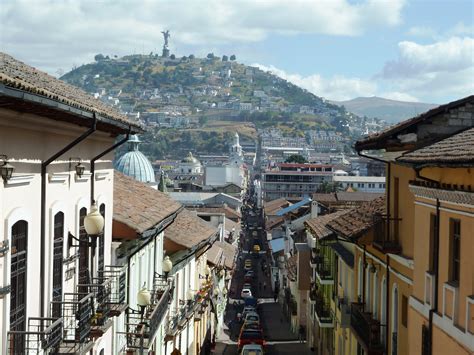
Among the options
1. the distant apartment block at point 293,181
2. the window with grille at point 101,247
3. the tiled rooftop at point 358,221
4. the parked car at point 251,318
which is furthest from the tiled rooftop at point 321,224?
the distant apartment block at point 293,181

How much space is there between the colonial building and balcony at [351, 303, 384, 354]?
7558 mm

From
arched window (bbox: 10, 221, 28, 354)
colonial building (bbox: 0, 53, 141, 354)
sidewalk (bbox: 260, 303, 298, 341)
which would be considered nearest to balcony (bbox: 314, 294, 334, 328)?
sidewalk (bbox: 260, 303, 298, 341)

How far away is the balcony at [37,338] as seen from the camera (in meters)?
10.2

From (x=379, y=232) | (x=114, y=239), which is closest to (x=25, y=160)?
(x=114, y=239)

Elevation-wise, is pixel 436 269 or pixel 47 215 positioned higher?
pixel 47 215

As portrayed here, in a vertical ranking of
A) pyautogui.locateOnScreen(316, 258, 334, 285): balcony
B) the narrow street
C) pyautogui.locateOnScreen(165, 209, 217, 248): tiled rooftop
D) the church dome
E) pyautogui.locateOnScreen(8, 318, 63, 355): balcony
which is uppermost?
the church dome

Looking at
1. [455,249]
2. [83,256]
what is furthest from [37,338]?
[455,249]

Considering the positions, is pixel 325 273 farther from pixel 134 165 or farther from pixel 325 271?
pixel 134 165

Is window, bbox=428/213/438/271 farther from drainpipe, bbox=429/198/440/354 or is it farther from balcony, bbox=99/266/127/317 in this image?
balcony, bbox=99/266/127/317

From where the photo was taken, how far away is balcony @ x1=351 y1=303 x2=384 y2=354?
2041 cm

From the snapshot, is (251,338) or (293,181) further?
(293,181)

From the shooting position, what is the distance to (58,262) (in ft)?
41.5

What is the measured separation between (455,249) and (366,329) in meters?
9.91

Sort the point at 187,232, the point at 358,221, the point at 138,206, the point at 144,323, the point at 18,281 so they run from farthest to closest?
1. the point at 187,232
2. the point at 358,221
3. the point at 138,206
4. the point at 144,323
5. the point at 18,281
